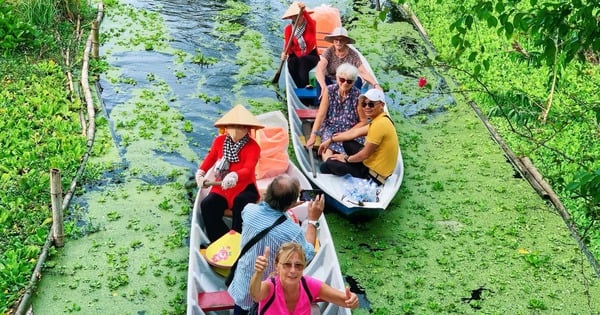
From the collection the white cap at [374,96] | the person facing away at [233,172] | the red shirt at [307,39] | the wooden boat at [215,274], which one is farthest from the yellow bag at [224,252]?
the red shirt at [307,39]

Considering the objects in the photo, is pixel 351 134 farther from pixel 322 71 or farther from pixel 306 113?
pixel 322 71

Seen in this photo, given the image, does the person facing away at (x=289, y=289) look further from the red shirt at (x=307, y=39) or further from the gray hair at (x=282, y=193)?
the red shirt at (x=307, y=39)

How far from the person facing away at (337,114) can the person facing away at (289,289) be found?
144 inches

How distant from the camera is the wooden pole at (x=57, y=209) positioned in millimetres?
6719

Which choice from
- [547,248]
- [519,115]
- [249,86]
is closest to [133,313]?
[519,115]

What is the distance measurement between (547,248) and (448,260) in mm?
1181

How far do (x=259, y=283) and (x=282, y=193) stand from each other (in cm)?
76

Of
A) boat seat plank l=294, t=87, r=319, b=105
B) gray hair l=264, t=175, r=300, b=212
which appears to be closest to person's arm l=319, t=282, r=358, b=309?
gray hair l=264, t=175, r=300, b=212

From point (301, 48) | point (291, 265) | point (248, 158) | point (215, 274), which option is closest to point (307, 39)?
point (301, 48)

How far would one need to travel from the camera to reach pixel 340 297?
464 centimetres

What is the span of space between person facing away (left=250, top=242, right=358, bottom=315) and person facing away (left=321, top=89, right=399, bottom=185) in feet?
10.3

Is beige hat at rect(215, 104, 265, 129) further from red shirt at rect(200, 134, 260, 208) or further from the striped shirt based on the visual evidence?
the striped shirt

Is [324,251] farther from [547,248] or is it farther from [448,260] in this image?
[547,248]

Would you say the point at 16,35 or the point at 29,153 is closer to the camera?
the point at 29,153
